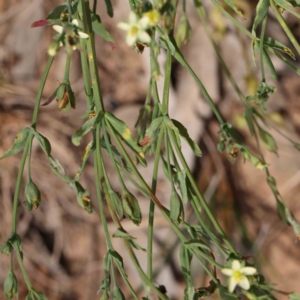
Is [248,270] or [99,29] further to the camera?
[99,29]

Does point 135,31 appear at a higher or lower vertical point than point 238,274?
higher

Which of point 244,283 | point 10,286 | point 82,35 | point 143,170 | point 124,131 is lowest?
point 143,170

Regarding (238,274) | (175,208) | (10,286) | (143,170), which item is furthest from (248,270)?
(143,170)

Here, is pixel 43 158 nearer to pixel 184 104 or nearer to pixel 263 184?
pixel 184 104

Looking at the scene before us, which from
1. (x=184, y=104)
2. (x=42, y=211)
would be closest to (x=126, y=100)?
(x=184, y=104)

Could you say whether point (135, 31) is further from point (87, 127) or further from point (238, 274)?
point (238, 274)

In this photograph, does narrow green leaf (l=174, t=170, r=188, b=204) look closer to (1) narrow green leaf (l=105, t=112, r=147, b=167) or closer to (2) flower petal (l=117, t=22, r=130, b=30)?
(1) narrow green leaf (l=105, t=112, r=147, b=167)

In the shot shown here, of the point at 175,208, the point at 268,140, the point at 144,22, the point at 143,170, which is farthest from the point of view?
the point at 143,170
